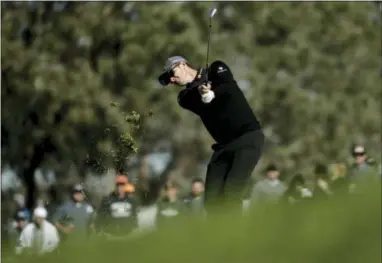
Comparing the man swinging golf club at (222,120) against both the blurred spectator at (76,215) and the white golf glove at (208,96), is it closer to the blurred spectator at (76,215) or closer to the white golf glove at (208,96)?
the white golf glove at (208,96)

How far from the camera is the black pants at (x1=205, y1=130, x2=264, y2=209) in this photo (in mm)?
6641

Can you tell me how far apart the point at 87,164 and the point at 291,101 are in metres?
25.6

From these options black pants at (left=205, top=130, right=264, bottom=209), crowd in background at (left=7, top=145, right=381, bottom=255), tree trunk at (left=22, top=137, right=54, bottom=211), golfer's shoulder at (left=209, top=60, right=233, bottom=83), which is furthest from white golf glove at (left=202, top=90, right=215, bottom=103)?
tree trunk at (left=22, top=137, right=54, bottom=211)

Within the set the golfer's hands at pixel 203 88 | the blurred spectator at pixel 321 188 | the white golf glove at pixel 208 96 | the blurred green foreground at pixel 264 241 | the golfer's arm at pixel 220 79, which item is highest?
the golfer's arm at pixel 220 79

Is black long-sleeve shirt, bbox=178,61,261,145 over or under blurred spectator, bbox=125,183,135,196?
over

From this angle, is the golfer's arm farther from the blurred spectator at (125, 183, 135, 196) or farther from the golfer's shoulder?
the blurred spectator at (125, 183, 135, 196)

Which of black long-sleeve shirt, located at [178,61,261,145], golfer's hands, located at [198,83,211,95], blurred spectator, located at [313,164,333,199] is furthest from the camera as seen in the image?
black long-sleeve shirt, located at [178,61,261,145]

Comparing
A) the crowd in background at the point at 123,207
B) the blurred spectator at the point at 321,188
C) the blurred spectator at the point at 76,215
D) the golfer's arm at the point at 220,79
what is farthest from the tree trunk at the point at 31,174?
the golfer's arm at the point at 220,79

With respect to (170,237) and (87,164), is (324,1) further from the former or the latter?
(170,237)

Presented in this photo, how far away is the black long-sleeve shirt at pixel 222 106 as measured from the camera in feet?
21.6

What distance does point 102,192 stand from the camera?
7117 mm

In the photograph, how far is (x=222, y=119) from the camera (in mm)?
6605

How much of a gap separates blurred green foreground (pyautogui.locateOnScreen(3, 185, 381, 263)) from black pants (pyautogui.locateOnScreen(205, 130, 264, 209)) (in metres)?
3.82

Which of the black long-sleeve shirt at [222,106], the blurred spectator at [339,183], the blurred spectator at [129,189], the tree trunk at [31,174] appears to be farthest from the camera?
the tree trunk at [31,174]
